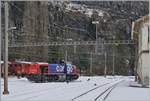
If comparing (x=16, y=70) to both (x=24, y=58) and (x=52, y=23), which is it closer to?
(x=24, y=58)

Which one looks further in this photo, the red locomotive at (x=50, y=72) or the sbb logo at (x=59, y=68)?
the sbb logo at (x=59, y=68)

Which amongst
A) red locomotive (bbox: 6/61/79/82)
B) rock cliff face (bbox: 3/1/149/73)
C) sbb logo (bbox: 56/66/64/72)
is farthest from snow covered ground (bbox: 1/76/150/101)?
rock cliff face (bbox: 3/1/149/73)

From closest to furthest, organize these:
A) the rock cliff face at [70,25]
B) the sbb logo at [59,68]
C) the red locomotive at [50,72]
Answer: the red locomotive at [50,72], the sbb logo at [59,68], the rock cliff face at [70,25]

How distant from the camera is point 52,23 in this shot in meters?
99.2

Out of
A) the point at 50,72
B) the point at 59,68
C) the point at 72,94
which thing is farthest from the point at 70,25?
the point at 72,94

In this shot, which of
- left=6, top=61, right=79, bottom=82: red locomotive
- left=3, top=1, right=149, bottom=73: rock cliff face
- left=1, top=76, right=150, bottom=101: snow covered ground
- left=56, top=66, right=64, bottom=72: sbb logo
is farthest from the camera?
left=3, top=1, right=149, bottom=73: rock cliff face

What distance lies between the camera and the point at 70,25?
101 m

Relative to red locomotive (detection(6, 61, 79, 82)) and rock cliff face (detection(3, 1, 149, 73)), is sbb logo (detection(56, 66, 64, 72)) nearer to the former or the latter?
red locomotive (detection(6, 61, 79, 82))

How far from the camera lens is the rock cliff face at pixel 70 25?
88.9 meters

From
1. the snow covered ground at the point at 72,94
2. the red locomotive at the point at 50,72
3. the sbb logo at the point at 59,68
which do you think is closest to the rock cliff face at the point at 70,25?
the red locomotive at the point at 50,72

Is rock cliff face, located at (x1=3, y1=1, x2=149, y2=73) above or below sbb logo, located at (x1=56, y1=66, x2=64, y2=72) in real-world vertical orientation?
above

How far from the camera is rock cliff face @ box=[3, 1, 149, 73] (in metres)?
88.9

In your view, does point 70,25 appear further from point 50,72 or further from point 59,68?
point 50,72

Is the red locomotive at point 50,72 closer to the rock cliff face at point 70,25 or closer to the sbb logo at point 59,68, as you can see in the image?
the sbb logo at point 59,68
